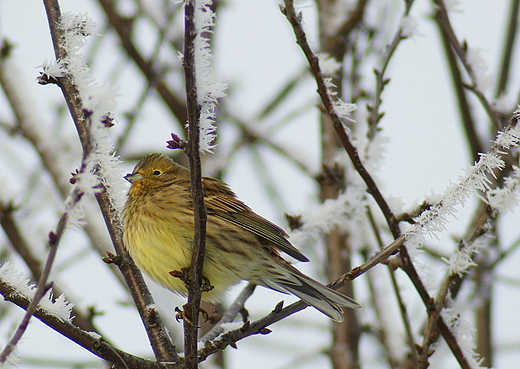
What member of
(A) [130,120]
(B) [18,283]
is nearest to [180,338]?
(A) [130,120]

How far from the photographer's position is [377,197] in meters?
3.60

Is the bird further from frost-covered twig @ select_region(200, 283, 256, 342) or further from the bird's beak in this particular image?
the bird's beak

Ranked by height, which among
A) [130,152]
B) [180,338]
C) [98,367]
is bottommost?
[98,367]

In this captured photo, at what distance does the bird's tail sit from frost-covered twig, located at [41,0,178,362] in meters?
0.97

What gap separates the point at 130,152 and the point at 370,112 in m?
4.84

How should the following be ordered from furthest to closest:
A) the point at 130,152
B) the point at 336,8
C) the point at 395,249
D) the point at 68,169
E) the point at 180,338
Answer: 1. the point at 130,152
2. the point at 336,8
3. the point at 68,169
4. the point at 180,338
5. the point at 395,249

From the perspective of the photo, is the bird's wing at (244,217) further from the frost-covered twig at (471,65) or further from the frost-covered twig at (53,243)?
the frost-covered twig at (53,243)

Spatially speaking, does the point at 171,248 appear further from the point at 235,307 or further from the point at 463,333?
the point at 463,333

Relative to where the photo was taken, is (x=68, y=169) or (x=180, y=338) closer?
(x=180, y=338)

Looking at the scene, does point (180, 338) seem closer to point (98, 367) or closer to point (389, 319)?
point (98, 367)

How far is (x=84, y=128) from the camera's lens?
11.0 ft

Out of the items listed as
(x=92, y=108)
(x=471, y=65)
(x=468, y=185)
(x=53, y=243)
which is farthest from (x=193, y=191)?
(x=471, y=65)

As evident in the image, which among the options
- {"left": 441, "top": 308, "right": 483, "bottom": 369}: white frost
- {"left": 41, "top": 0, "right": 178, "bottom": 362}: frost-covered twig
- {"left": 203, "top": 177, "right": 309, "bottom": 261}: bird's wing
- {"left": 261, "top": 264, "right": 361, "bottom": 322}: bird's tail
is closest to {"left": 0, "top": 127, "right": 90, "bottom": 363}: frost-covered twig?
{"left": 41, "top": 0, "right": 178, "bottom": 362}: frost-covered twig

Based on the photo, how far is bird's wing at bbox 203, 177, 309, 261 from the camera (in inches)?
165
